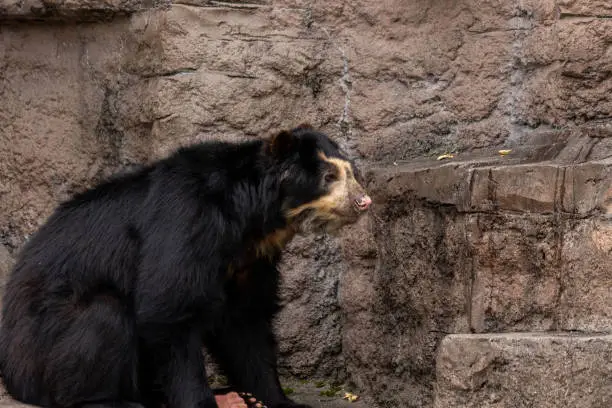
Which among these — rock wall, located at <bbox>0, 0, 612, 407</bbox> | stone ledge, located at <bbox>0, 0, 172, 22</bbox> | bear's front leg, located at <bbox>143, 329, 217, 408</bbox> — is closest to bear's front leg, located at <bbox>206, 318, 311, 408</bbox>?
bear's front leg, located at <bbox>143, 329, 217, 408</bbox>

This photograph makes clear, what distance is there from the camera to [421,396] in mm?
6020

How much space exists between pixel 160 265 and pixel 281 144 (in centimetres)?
80

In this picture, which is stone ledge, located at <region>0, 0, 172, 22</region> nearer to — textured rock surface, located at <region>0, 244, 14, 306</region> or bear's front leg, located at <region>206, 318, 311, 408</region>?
textured rock surface, located at <region>0, 244, 14, 306</region>

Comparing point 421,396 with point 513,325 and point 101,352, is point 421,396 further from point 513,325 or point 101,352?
point 101,352

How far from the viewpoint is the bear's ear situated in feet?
17.3

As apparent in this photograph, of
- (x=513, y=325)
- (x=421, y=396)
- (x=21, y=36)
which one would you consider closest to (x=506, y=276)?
(x=513, y=325)

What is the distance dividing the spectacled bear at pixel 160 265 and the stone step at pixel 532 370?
1.04m

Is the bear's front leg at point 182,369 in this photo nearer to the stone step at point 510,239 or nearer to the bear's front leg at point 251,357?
the bear's front leg at point 251,357

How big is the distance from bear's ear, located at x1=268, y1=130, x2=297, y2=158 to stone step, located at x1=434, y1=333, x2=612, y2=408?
49.6 inches

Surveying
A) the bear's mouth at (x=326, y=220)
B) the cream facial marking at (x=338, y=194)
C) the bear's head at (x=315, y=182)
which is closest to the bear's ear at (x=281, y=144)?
the bear's head at (x=315, y=182)

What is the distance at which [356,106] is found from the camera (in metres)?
6.54

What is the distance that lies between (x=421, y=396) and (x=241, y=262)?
1367 millimetres

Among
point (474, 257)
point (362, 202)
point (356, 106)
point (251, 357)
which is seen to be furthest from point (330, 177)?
point (356, 106)

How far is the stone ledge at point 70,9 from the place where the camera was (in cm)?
628
